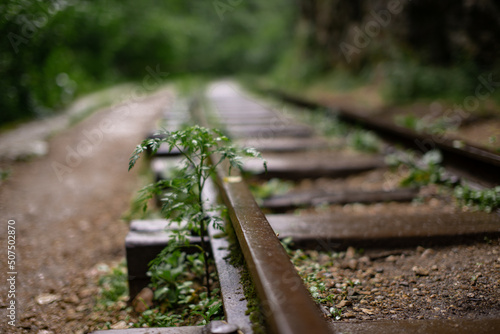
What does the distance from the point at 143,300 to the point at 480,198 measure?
2.18 m

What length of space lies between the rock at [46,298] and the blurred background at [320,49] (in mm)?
4090

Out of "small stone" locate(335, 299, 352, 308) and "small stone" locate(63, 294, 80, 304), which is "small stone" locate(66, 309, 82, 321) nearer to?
"small stone" locate(63, 294, 80, 304)

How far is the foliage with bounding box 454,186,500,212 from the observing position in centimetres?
232

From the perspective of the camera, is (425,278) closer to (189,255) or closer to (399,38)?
(189,255)

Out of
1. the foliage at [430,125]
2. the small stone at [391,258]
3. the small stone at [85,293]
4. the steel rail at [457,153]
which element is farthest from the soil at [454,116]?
the small stone at [85,293]

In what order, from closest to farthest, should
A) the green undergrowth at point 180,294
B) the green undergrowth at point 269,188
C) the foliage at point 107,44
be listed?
the green undergrowth at point 180,294, the green undergrowth at point 269,188, the foliage at point 107,44

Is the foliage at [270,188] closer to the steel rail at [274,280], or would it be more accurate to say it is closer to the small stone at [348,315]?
the steel rail at [274,280]

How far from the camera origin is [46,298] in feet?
6.54

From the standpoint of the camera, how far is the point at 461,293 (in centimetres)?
161

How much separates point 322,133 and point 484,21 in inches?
126

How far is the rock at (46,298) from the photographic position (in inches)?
77.0

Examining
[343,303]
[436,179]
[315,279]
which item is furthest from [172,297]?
[436,179]

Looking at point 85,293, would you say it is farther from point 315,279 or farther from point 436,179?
point 436,179

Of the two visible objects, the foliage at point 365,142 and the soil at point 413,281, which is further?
the foliage at point 365,142
